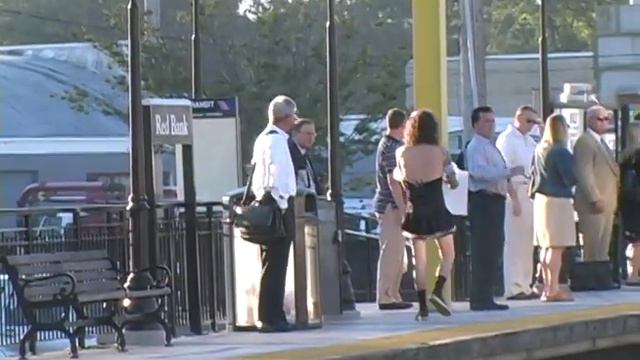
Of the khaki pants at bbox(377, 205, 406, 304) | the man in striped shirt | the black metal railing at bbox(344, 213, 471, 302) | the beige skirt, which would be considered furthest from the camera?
the black metal railing at bbox(344, 213, 471, 302)

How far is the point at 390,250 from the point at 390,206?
44 cm

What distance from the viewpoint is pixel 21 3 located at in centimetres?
6469

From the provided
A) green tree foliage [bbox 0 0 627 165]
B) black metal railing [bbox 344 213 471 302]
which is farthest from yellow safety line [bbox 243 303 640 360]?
green tree foliage [bbox 0 0 627 165]

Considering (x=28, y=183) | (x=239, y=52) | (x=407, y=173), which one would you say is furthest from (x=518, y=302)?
(x=28, y=183)

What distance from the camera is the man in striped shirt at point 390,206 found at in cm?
1423

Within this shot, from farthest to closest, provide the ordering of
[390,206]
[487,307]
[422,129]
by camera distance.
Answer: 1. [487,307]
2. [390,206]
3. [422,129]

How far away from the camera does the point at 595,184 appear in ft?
53.5

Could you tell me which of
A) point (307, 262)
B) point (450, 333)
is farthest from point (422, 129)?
point (450, 333)

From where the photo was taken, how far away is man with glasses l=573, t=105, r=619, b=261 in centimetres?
1616

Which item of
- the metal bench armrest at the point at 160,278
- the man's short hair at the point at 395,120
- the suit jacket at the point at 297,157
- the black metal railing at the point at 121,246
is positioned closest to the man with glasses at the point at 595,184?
the man's short hair at the point at 395,120

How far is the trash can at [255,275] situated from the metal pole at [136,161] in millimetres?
842

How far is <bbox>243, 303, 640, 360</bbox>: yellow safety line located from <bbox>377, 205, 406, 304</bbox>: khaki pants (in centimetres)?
153

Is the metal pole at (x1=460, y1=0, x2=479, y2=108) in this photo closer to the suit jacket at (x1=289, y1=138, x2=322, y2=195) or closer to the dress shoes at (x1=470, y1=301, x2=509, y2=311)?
the dress shoes at (x1=470, y1=301, x2=509, y2=311)

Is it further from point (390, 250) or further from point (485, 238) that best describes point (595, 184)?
point (390, 250)
